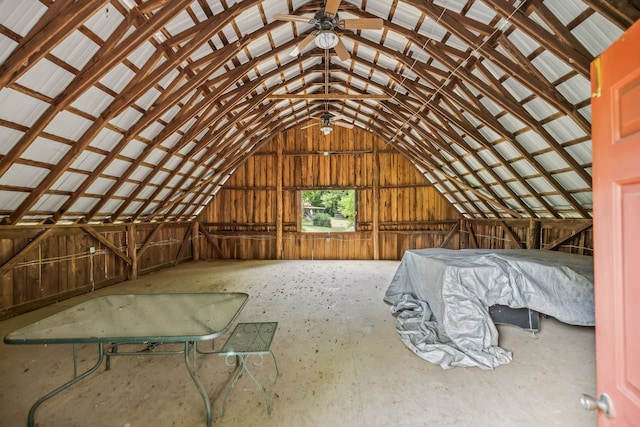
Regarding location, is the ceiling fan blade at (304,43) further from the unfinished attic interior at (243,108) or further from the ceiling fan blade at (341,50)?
the ceiling fan blade at (341,50)

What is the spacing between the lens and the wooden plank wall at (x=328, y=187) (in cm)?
1006

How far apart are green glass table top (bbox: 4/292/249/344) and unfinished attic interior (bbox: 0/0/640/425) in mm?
2510

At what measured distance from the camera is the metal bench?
7.90 ft

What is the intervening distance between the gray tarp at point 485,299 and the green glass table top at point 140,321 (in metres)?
2.45

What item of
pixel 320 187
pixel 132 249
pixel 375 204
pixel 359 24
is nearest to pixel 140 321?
pixel 359 24

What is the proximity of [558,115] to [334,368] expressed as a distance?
476 cm

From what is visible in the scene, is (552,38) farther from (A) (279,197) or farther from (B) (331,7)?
(A) (279,197)

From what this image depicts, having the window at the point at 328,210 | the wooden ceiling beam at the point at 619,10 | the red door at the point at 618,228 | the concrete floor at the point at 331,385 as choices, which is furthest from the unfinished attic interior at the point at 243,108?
the window at the point at 328,210

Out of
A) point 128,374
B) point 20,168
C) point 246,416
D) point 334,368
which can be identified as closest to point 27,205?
point 20,168

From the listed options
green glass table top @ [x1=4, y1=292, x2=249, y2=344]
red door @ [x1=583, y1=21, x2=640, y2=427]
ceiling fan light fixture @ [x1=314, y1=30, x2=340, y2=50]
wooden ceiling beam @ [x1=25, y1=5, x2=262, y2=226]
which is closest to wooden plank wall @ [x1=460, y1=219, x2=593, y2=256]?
ceiling fan light fixture @ [x1=314, y1=30, x2=340, y2=50]

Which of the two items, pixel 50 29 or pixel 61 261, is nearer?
pixel 50 29

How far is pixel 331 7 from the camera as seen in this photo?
3252mm

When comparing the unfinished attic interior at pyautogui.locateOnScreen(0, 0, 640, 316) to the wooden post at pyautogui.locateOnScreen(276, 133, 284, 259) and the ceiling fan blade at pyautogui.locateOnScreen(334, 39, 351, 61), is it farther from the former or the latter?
the wooden post at pyautogui.locateOnScreen(276, 133, 284, 259)

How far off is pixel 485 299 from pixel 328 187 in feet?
23.5
